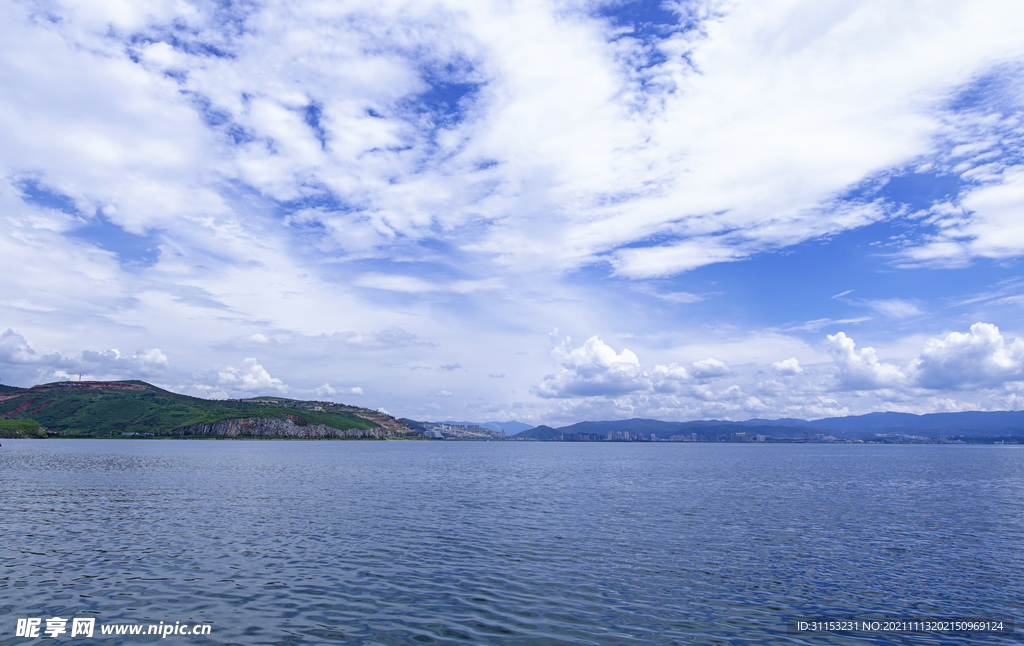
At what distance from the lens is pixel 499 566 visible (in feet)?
122

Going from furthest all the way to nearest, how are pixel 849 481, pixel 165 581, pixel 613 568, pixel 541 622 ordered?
pixel 849 481 < pixel 613 568 < pixel 165 581 < pixel 541 622

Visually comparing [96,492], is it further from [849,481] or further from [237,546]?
[849,481]

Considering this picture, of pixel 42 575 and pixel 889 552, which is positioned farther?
pixel 889 552

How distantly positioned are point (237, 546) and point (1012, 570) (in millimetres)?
56582

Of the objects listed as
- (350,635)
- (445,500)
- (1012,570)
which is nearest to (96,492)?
(445,500)

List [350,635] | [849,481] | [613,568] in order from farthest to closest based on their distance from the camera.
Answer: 1. [849,481]
2. [613,568]
3. [350,635]

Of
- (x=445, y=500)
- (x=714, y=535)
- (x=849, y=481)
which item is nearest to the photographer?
(x=714, y=535)

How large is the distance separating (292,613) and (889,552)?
44156mm

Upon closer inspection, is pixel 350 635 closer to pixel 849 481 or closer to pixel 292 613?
pixel 292 613

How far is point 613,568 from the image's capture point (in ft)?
123

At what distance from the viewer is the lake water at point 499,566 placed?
2666 centimetres

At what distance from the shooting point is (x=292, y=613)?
89.9ft

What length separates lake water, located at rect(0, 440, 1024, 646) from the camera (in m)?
26.7

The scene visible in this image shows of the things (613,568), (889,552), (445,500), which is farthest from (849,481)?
(613,568)
